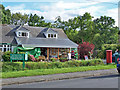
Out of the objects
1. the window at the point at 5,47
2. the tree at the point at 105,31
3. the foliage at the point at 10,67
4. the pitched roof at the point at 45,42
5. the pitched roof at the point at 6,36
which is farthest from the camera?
the tree at the point at 105,31

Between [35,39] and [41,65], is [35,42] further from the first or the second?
[41,65]

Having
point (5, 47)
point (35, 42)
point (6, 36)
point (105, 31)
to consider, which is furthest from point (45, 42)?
point (105, 31)

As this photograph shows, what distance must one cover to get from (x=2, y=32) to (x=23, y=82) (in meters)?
24.0

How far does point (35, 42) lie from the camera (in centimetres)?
3378

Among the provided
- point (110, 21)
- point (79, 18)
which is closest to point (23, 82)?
point (79, 18)

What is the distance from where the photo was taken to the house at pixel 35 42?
32156 mm

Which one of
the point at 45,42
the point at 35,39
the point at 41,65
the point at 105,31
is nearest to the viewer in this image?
the point at 41,65

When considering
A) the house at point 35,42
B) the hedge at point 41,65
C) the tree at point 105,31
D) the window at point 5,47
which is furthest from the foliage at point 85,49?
the window at point 5,47

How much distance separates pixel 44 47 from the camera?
3422cm

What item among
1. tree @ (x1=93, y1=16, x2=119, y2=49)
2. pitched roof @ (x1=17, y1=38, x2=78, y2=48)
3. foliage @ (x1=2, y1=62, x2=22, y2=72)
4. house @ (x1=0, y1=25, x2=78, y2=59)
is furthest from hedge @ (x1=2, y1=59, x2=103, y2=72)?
tree @ (x1=93, y1=16, x2=119, y2=49)

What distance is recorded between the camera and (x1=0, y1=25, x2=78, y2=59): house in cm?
3216

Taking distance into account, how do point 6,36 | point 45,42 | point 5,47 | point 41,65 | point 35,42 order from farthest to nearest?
point 45,42 → point 6,36 → point 35,42 → point 5,47 → point 41,65

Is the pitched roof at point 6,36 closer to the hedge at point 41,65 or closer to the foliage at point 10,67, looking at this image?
the hedge at point 41,65

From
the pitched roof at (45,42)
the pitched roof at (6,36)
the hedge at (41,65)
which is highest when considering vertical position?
the pitched roof at (6,36)
